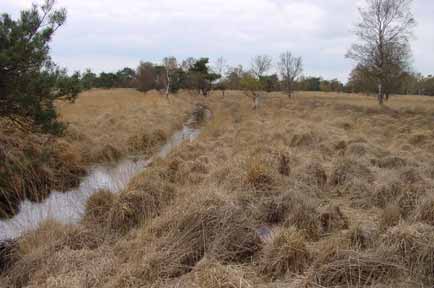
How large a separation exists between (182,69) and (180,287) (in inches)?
1909

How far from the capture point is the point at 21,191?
702cm

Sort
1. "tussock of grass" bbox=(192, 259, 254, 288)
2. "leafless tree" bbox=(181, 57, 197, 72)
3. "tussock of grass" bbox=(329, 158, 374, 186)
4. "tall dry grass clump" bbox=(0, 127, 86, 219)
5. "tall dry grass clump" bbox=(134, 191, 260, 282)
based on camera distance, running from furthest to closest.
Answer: "leafless tree" bbox=(181, 57, 197, 72) → "tussock of grass" bbox=(329, 158, 374, 186) → "tall dry grass clump" bbox=(0, 127, 86, 219) → "tall dry grass clump" bbox=(134, 191, 260, 282) → "tussock of grass" bbox=(192, 259, 254, 288)

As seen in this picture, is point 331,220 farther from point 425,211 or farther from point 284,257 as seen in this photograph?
point 284,257

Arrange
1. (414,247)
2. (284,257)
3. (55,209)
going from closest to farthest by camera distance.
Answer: (414,247) → (284,257) → (55,209)

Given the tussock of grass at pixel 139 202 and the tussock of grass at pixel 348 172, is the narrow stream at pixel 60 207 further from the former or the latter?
the tussock of grass at pixel 348 172

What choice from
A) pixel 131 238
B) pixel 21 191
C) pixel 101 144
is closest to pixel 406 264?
pixel 131 238

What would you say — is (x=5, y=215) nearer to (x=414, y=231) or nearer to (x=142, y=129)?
(x=414, y=231)

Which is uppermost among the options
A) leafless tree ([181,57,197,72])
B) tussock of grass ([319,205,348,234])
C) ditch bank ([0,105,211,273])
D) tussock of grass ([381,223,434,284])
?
leafless tree ([181,57,197,72])

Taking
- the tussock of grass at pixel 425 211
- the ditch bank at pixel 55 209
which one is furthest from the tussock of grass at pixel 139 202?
the tussock of grass at pixel 425 211

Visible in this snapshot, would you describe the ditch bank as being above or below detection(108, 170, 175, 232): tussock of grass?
below

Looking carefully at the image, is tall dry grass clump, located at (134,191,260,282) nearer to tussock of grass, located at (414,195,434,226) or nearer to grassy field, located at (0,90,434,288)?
grassy field, located at (0,90,434,288)

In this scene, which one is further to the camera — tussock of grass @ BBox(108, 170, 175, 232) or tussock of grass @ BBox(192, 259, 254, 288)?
tussock of grass @ BBox(108, 170, 175, 232)

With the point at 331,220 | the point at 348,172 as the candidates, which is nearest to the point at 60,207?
the point at 331,220

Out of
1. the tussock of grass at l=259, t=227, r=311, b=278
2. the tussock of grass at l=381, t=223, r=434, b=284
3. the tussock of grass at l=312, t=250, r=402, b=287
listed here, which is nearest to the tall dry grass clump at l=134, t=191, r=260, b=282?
the tussock of grass at l=259, t=227, r=311, b=278
